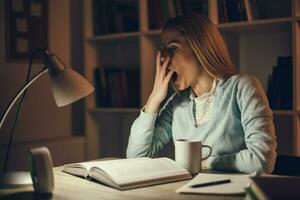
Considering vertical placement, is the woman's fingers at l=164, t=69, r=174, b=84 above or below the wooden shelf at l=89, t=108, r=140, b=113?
above

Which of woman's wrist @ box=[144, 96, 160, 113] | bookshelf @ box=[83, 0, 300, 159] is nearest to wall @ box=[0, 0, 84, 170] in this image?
bookshelf @ box=[83, 0, 300, 159]

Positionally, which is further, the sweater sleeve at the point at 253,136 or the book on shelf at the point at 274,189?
the sweater sleeve at the point at 253,136

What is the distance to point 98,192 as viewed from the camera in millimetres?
1173

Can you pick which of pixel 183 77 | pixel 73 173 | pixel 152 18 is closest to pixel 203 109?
pixel 183 77

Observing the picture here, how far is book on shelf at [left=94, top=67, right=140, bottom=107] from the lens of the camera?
2.65 meters

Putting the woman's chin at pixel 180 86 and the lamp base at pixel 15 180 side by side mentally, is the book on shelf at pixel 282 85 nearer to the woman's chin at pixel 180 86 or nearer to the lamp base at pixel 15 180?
the woman's chin at pixel 180 86

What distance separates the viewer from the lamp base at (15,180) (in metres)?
1.26

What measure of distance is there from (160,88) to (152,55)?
707mm

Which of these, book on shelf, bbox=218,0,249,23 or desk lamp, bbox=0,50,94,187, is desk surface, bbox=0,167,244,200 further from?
book on shelf, bbox=218,0,249,23

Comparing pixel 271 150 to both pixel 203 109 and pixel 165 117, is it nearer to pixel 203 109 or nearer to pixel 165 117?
pixel 203 109

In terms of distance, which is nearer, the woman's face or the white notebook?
the white notebook

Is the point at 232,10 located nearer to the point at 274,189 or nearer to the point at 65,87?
the point at 65,87

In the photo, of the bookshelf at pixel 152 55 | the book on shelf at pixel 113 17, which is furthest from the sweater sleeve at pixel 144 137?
the book on shelf at pixel 113 17

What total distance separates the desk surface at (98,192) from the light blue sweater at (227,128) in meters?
0.33
